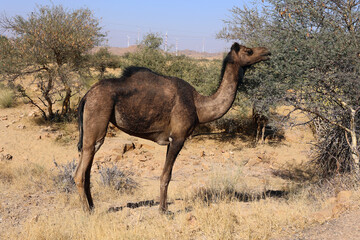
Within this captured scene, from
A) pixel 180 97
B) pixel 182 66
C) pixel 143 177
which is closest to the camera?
pixel 180 97

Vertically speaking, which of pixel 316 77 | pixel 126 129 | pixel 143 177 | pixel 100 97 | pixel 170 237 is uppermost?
pixel 316 77

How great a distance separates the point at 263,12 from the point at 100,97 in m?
5.93

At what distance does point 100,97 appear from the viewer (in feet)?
20.3

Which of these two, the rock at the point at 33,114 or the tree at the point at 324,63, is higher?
the tree at the point at 324,63

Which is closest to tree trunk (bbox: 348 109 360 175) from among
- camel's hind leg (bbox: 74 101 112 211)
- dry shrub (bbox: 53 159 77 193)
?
camel's hind leg (bbox: 74 101 112 211)

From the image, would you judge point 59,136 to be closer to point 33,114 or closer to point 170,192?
point 33,114

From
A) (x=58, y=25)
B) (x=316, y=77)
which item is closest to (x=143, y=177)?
(x=316, y=77)

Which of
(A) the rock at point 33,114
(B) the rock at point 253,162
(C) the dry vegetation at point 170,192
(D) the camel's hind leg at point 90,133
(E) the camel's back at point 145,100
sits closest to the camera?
(C) the dry vegetation at point 170,192

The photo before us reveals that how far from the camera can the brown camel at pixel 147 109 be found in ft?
20.5

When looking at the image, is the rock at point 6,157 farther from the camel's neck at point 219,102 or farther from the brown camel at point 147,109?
the camel's neck at point 219,102

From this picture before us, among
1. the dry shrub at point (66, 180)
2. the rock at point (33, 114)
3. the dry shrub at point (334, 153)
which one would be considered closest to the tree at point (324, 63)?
the dry shrub at point (334, 153)

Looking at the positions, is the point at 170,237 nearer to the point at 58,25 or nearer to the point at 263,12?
the point at 263,12

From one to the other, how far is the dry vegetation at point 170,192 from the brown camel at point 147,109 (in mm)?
872

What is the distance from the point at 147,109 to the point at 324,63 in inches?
176
